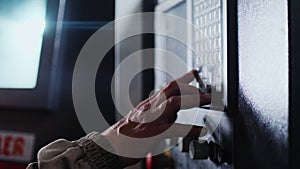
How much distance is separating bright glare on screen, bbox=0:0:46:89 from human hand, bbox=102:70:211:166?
35 centimetres

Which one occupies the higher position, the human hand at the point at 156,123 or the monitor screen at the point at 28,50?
the monitor screen at the point at 28,50

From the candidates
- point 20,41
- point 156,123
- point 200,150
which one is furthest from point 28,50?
point 200,150

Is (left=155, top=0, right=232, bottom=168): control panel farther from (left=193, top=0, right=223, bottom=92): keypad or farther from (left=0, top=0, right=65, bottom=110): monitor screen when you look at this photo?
(left=0, top=0, right=65, bottom=110): monitor screen

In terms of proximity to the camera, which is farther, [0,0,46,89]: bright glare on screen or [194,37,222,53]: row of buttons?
[0,0,46,89]: bright glare on screen

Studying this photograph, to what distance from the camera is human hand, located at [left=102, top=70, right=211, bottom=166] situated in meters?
0.75

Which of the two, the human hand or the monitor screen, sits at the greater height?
the monitor screen

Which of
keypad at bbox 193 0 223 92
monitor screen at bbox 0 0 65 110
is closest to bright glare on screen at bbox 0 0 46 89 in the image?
monitor screen at bbox 0 0 65 110

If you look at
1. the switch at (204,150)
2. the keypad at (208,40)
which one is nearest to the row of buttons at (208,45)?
the keypad at (208,40)

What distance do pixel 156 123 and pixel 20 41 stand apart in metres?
0.52

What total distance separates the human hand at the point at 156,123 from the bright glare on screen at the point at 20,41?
0.35m

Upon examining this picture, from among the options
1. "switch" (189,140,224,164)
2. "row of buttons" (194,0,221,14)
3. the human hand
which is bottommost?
"switch" (189,140,224,164)

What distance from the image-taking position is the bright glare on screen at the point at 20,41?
3.46 feet

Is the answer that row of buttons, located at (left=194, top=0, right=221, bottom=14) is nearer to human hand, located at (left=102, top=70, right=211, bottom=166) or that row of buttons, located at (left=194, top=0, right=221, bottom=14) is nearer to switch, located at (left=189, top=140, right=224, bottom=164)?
human hand, located at (left=102, top=70, right=211, bottom=166)

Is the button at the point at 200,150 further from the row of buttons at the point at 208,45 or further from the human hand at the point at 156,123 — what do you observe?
the row of buttons at the point at 208,45
